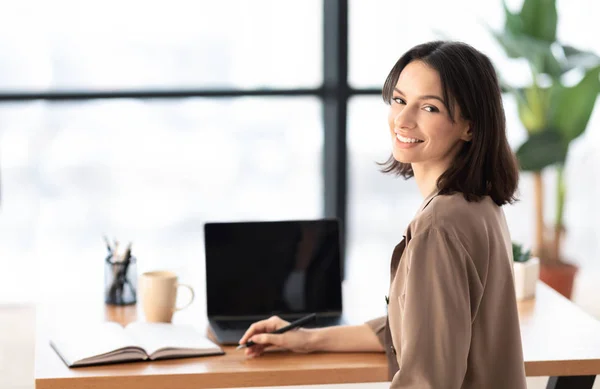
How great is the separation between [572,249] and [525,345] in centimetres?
306

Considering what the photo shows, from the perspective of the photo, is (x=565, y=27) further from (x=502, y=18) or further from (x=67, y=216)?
(x=67, y=216)

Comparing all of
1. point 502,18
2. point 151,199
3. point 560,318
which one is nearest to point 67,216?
point 151,199

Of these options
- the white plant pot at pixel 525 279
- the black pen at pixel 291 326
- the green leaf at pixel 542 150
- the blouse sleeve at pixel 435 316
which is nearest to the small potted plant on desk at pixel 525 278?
the white plant pot at pixel 525 279

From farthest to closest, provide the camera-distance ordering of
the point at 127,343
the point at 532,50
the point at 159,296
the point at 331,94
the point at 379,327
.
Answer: the point at 331,94 < the point at 532,50 < the point at 159,296 < the point at 379,327 < the point at 127,343

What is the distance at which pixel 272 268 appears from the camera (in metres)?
2.32

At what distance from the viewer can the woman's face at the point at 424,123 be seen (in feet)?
5.83

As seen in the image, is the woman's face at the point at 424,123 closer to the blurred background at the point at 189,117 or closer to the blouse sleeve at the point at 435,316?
the blouse sleeve at the point at 435,316

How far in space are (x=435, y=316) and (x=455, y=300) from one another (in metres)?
0.04

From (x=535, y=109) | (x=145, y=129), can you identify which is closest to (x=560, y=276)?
(x=535, y=109)

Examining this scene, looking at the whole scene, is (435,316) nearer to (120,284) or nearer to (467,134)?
(467,134)

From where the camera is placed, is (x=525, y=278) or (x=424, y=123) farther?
(x=525, y=278)

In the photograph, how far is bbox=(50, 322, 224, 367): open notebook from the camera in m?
1.97

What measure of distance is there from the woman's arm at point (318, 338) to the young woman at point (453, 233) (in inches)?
7.4

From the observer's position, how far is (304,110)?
4555 mm
